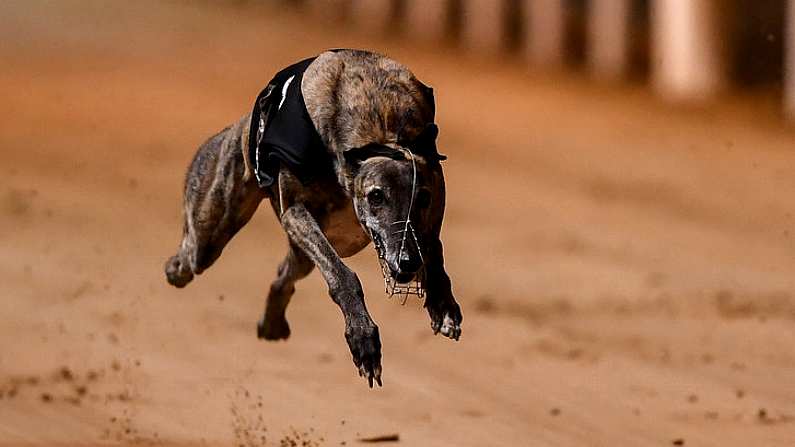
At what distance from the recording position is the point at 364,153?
4.68m

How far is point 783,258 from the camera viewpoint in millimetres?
10469

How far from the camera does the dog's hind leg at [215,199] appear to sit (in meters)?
5.63

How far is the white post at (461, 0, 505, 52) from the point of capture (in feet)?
55.8

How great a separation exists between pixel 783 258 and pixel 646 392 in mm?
3201

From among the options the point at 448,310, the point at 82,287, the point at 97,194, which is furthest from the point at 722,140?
the point at 448,310

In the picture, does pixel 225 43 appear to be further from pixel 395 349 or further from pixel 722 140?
pixel 395 349

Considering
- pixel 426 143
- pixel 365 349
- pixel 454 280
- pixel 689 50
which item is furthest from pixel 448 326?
pixel 689 50

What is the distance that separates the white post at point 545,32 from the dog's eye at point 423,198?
11.8 metres

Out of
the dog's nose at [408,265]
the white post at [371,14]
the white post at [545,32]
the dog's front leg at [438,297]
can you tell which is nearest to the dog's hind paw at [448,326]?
the dog's front leg at [438,297]

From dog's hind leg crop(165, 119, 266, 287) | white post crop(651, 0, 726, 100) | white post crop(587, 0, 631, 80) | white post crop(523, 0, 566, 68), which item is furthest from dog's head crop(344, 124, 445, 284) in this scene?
white post crop(523, 0, 566, 68)

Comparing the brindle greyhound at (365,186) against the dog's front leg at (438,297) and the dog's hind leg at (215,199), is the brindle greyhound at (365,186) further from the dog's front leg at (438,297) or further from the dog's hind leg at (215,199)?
the dog's hind leg at (215,199)

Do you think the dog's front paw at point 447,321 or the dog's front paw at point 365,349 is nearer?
the dog's front paw at point 365,349

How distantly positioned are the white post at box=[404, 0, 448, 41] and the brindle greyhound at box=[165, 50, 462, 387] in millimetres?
12131

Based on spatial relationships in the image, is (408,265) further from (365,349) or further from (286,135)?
(286,135)
